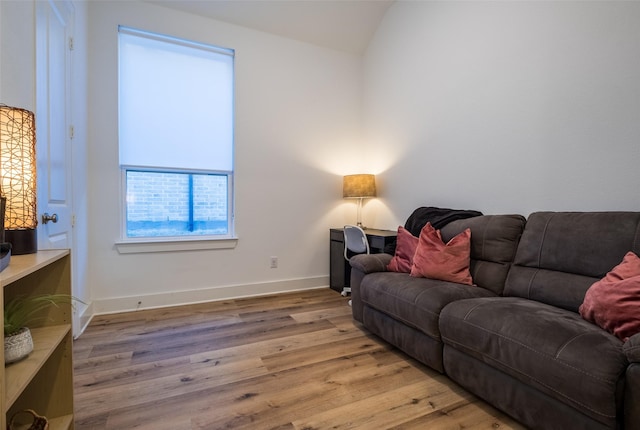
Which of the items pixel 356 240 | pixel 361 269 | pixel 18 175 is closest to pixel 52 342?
pixel 18 175

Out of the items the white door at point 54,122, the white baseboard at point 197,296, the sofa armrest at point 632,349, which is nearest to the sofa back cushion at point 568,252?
the sofa armrest at point 632,349

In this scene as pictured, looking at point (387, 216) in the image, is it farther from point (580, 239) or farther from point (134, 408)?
point (134, 408)

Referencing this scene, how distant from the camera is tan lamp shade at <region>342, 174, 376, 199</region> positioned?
12.2 ft

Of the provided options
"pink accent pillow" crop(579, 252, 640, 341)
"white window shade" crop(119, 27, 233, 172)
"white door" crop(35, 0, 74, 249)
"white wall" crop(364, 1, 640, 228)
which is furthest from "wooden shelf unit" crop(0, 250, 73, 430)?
"white wall" crop(364, 1, 640, 228)

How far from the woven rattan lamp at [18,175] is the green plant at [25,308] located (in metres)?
0.19

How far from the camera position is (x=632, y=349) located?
3.66 ft

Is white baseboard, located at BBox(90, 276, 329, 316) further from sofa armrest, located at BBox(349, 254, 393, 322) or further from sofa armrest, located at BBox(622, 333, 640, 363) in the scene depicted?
sofa armrest, located at BBox(622, 333, 640, 363)

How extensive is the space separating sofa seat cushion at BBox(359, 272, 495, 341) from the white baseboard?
1.47 m

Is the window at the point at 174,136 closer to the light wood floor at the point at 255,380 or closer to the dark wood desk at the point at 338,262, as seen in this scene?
the light wood floor at the point at 255,380

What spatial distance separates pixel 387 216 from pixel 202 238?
2.09 meters

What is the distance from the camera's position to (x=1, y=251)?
95 cm

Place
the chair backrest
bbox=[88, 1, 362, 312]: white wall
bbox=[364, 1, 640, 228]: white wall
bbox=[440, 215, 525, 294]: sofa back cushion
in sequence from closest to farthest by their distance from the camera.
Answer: bbox=[364, 1, 640, 228]: white wall, bbox=[440, 215, 525, 294]: sofa back cushion, bbox=[88, 1, 362, 312]: white wall, the chair backrest

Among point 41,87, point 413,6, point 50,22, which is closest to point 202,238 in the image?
point 41,87

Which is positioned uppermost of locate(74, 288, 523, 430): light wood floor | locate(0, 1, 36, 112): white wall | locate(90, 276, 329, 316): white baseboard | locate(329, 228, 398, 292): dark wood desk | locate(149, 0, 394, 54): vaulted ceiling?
locate(149, 0, 394, 54): vaulted ceiling
